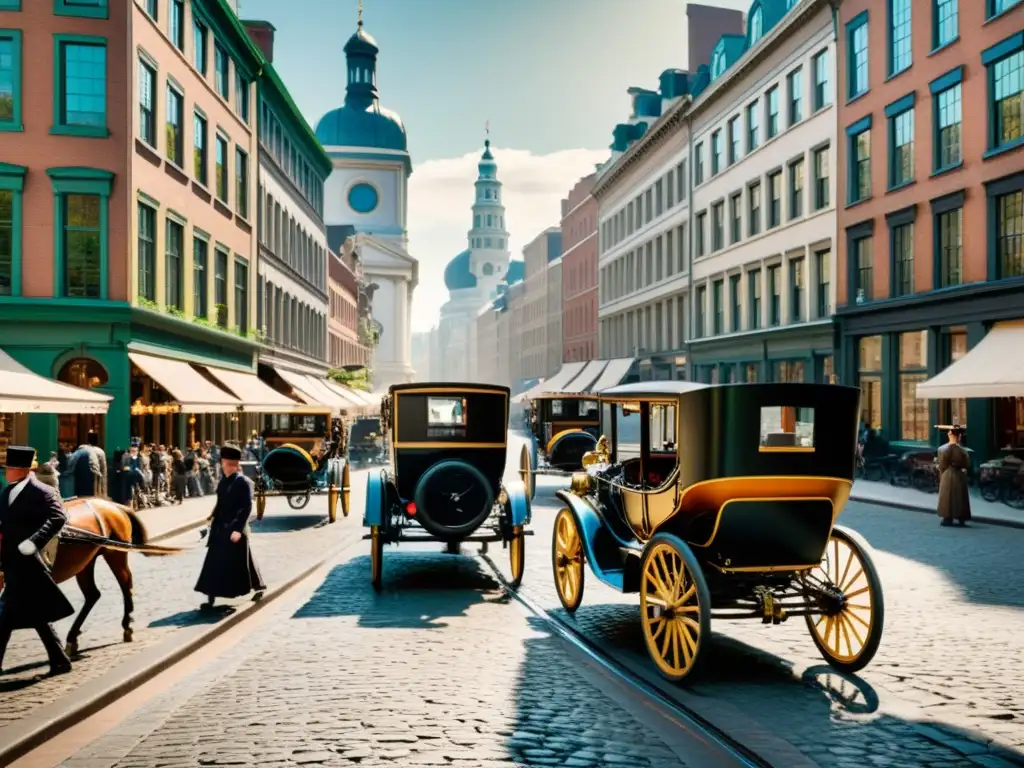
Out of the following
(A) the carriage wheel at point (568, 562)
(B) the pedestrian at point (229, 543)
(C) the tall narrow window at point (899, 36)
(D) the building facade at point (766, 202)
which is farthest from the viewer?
(D) the building facade at point (766, 202)

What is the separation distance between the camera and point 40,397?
1667 centimetres

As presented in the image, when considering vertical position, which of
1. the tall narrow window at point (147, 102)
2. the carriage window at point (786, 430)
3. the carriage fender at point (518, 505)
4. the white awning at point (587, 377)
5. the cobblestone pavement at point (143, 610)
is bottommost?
the cobblestone pavement at point (143, 610)

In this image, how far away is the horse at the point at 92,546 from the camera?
8453 millimetres

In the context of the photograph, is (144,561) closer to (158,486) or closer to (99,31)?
(158,486)

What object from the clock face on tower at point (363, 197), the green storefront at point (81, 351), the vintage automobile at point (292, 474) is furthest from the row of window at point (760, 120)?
the clock face on tower at point (363, 197)

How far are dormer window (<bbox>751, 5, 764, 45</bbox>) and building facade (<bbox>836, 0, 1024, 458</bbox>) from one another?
7.63m

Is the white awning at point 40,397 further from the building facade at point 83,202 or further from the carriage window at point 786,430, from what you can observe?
the carriage window at point 786,430

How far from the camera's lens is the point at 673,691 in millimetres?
7477

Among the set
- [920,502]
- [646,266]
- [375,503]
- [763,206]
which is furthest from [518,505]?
[646,266]

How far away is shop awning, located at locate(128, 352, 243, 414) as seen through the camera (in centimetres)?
2516

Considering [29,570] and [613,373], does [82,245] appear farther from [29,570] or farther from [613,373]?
[613,373]

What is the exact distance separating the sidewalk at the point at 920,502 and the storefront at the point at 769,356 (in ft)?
22.8

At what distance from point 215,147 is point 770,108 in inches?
776

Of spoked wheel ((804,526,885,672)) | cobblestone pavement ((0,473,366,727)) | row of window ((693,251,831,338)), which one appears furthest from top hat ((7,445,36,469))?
row of window ((693,251,831,338))
